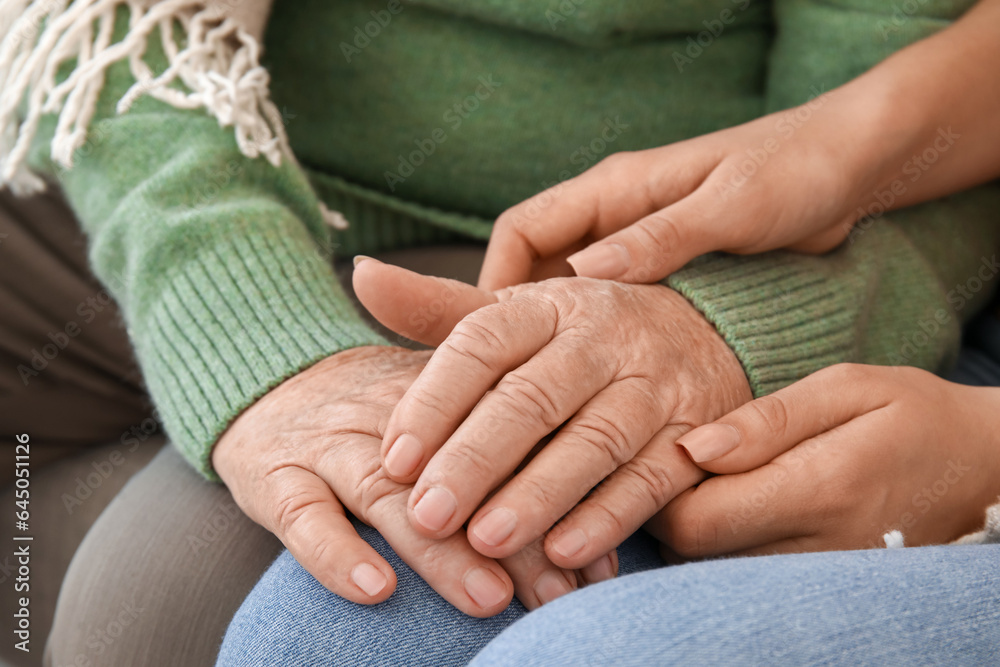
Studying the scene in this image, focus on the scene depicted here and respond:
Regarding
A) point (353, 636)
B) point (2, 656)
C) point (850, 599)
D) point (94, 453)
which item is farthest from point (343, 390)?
point (2, 656)

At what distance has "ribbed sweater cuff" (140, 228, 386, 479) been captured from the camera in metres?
0.60

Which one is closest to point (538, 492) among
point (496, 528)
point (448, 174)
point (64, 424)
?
point (496, 528)

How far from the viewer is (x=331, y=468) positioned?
1.67 feet

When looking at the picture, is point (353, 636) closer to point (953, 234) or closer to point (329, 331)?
point (329, 331)

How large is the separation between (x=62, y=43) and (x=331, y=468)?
20.7 inches

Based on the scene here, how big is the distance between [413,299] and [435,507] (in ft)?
0.55

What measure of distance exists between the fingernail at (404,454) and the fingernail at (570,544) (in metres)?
0.10

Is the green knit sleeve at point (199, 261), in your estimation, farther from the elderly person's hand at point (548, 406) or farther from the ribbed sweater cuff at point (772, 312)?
the ribbed sweater cuff at point (772, 312)

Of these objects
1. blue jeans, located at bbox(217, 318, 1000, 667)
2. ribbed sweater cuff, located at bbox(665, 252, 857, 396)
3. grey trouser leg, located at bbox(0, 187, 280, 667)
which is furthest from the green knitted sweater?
blue jeans, located at bbox(217, 318, 1000, 667)

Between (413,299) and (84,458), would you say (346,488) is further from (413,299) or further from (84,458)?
(84,458)

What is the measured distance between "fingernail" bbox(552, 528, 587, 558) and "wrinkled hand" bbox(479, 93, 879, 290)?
0.22 meters

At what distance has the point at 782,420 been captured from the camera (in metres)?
0.52

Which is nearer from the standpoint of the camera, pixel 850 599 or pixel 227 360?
pixel 850 599

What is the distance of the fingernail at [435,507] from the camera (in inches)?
17.2
